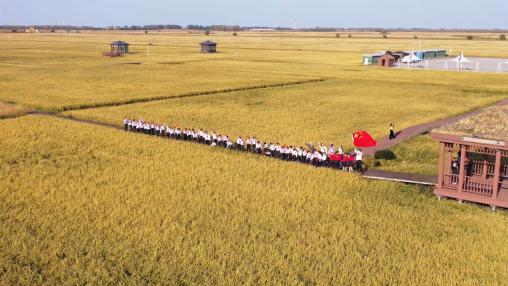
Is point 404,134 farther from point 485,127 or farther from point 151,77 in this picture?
point 151,77

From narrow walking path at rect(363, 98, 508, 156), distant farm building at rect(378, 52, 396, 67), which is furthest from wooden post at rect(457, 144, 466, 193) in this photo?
distant farm building at rect(378, 52, 396, 67)

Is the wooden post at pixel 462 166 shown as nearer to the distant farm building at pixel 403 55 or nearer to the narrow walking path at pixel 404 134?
the narrow walking path at pixel 404 134

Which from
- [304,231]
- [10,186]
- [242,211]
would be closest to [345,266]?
[304,231]

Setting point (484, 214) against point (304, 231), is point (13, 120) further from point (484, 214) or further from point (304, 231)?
point (484, 214)

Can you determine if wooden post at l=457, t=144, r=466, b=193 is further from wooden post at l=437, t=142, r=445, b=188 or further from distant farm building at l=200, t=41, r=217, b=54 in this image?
distant farm building at l=200, t=41, r=217, b=54

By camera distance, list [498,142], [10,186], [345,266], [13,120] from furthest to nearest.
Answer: [13,120], [10,186], [498,142], [345,266]
